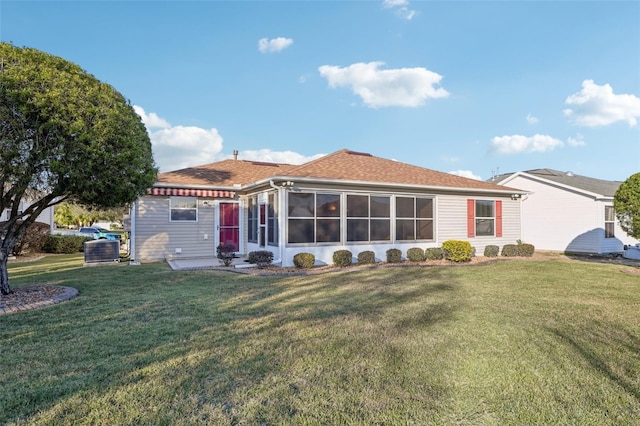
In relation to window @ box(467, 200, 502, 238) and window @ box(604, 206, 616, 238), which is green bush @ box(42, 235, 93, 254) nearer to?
window @ box(467, 200, 502, 238)

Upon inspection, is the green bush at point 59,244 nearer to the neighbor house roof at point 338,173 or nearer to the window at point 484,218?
the neighbor house roof at point 338,173

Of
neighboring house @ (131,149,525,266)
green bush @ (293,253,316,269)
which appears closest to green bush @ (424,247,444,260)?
neighboring house @ (131,149,525,266)

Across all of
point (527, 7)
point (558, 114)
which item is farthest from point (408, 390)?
point (558, 114)

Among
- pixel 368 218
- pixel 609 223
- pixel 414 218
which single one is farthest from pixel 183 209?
pixel 609 223

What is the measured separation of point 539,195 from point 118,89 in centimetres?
1928

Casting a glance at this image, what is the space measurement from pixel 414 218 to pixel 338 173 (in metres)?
3.49

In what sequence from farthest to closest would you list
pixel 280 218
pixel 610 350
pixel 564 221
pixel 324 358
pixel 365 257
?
1. pixel 564 221
2. pixel 365 257
3. pixel 280 218
4. pixel 610 350
5. pixel 324 358

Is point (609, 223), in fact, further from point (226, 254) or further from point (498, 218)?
point (226, 254)

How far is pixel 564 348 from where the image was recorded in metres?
4.04

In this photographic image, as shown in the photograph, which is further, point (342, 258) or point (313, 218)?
point (313, 218)

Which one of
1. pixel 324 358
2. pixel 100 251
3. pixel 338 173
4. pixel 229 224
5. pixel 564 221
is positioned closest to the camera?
pixel 324 358

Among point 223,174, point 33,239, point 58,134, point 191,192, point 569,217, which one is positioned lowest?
point 33,239

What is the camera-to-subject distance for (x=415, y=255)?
12.5m

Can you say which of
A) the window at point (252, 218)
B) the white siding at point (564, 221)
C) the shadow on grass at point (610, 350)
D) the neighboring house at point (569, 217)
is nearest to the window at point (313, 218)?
the window at point (252, 218)
